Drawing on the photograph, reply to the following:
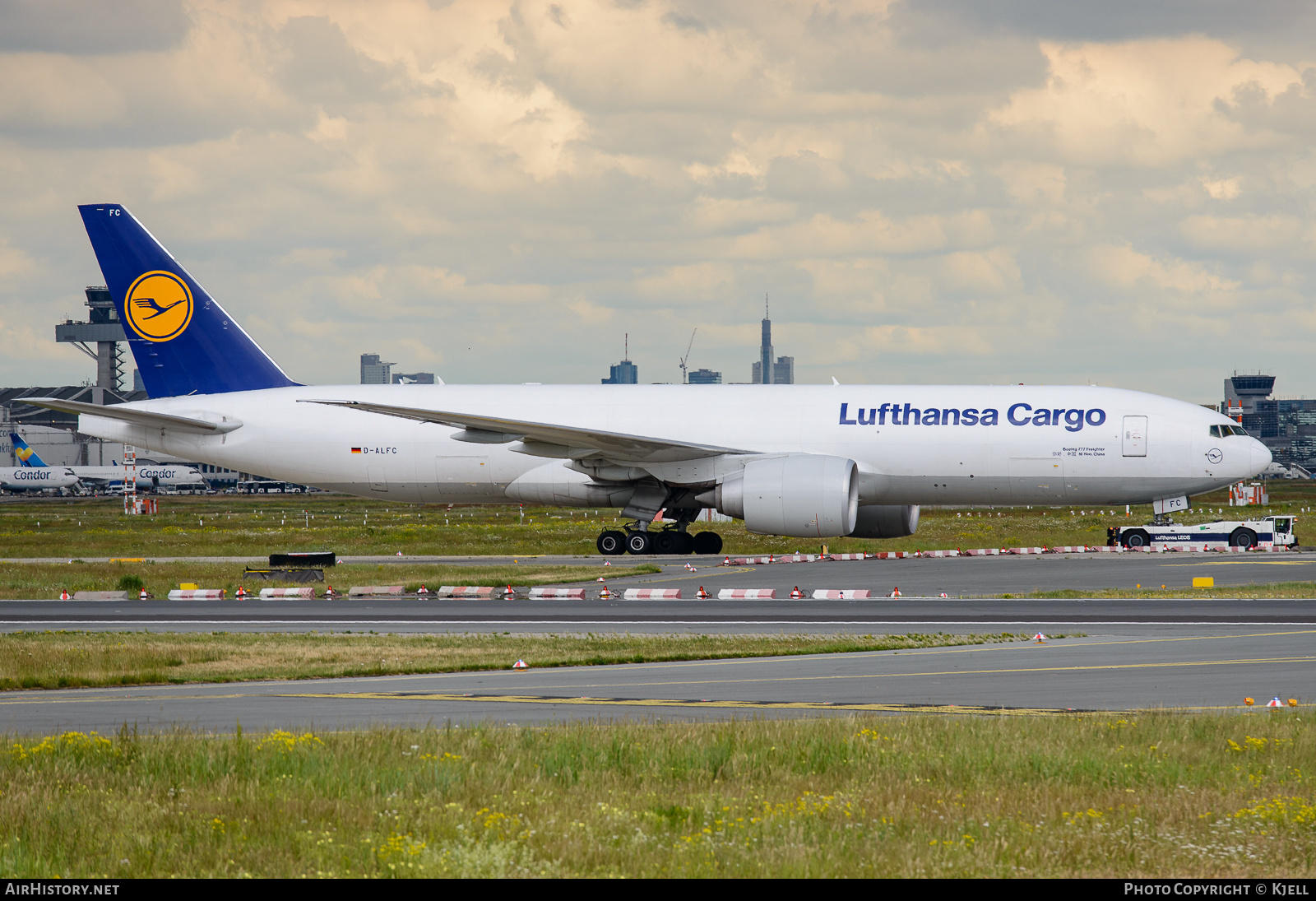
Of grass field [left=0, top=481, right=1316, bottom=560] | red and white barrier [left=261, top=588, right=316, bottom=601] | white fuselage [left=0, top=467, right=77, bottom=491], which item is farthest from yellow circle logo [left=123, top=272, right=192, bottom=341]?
white fuselage [left=0, top=467, right=77, bottom=491]

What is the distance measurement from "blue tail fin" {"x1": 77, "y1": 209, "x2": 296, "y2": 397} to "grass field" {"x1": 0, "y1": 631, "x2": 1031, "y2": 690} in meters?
20.3

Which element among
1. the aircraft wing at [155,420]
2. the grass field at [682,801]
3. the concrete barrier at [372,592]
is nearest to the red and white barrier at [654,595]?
the concrete barrier at [372,592]

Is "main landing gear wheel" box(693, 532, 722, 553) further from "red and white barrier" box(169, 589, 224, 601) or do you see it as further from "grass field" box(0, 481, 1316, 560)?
"red and white barrier" box(169, 589, 224, 601)

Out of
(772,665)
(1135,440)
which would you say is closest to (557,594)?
(772,665)

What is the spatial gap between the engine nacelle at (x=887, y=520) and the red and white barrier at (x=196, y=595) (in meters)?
18.0

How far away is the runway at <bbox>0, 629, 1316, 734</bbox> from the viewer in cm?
1243

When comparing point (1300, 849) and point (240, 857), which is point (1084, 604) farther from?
point (240, 857)

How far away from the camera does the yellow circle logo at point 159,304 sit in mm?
38719

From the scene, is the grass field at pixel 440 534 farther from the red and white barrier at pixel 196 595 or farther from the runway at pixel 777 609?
the red and white barrier at pixel 196 595

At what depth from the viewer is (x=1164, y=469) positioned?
34812mm

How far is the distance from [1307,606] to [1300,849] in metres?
17.8

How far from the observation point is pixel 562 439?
33969mm

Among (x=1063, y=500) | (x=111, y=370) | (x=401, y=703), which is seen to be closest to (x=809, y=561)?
(x=1063, y=500)

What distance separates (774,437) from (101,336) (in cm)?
14427
